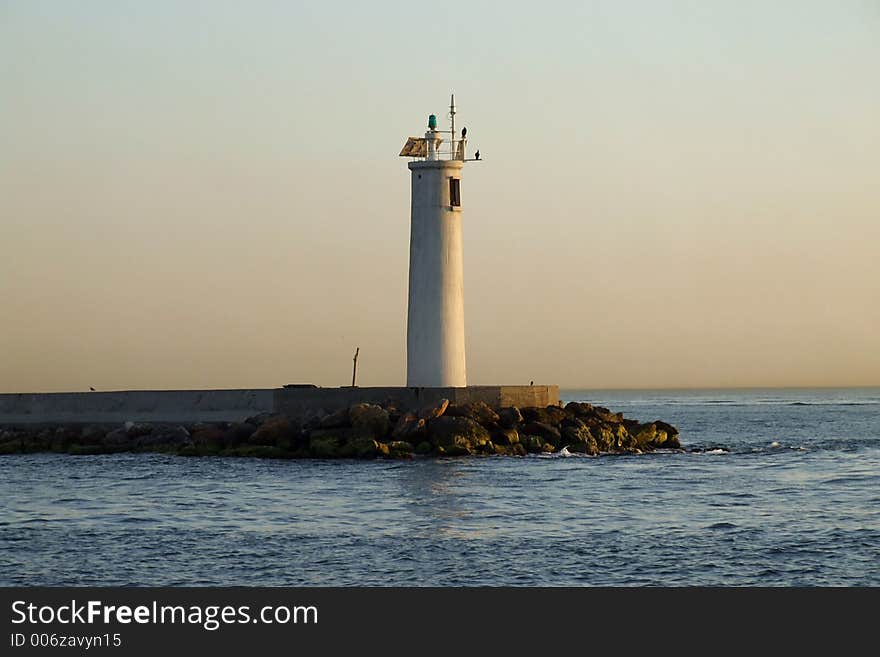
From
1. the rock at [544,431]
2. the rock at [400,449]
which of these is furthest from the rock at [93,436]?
the rock at [544,431]

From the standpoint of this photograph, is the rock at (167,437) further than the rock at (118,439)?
No

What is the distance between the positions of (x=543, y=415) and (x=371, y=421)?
5225 mm

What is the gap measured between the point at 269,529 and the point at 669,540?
5901 millimetres

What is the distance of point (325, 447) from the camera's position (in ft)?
104

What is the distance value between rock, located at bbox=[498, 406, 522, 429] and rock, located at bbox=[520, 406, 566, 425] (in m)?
0.70

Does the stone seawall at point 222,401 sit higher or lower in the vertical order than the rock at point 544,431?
higher

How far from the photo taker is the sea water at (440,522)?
16.0 m

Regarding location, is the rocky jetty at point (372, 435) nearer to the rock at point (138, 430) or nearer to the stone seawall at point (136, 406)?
the rock at point (138, 430)

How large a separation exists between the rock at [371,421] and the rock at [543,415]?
14.1 ft

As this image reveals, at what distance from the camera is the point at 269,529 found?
19.6 meters

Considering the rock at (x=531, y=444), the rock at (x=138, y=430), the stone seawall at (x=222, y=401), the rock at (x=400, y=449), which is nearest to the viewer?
the rock at (x=400, y=449)
